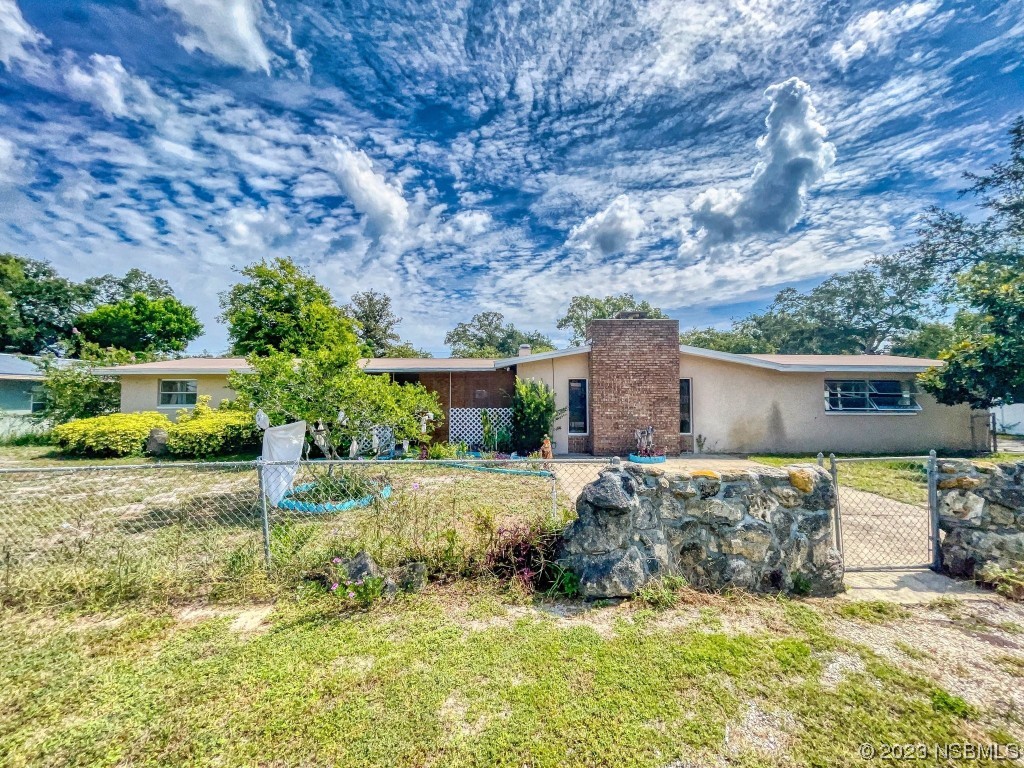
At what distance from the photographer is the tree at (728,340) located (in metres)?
32.0

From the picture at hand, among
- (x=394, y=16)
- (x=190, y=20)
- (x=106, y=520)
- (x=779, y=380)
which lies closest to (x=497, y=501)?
(x=106, y=520)

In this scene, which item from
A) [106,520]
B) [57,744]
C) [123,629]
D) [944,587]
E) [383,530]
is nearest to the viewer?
[57,744]

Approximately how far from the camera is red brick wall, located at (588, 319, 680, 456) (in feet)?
39.0

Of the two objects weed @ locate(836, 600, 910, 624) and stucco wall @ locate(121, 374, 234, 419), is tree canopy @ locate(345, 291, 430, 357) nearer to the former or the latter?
stucco wall @ locate(121, 374, 234, 419)

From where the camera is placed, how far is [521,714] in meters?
2.29

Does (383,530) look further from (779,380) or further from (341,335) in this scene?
(779,380)

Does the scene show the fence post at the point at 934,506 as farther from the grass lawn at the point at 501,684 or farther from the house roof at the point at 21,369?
the house roof at the point at 21,369

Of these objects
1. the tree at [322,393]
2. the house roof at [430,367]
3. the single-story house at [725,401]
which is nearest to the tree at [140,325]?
the house roof at [430,367]

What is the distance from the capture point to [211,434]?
11180 millimetres

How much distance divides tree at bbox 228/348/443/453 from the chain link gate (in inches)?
243

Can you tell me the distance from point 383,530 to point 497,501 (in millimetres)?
2654

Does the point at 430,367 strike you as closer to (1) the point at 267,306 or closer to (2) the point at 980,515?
(1) the point at 267,306

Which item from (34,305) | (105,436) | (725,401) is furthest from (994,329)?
(34,305)

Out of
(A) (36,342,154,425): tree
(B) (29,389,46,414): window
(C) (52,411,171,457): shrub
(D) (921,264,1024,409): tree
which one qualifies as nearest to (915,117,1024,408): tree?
(D) (921,264,1024,409): tree
